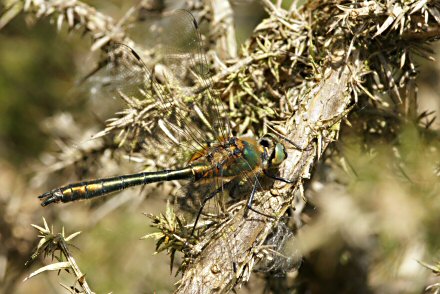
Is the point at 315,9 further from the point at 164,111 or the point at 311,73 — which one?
the point at 164,111

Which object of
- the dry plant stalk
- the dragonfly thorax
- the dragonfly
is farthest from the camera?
the dragonfly

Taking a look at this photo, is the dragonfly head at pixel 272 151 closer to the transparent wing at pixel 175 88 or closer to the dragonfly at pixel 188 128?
the dragonfly at pixel 188 128

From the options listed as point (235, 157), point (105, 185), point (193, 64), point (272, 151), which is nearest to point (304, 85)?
point (272, 151)

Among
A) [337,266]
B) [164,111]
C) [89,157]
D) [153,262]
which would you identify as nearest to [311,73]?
[164,111]

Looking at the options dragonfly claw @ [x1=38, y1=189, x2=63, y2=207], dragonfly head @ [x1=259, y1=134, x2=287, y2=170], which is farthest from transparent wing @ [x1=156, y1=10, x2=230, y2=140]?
dragonfly claw @ [x1=38, y1=189, x2=63, y2=207]

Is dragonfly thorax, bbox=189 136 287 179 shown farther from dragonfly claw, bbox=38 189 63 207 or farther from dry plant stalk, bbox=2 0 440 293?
dragonfly claw, bbox=38 189 63 207

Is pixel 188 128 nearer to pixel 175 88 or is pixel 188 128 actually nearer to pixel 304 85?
pixel 175 88
